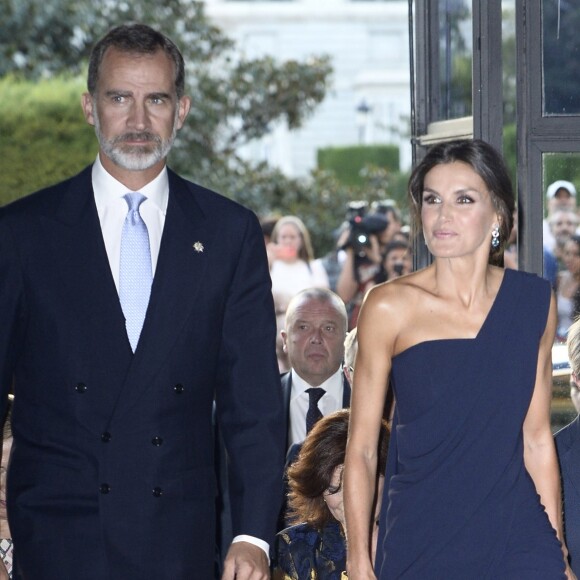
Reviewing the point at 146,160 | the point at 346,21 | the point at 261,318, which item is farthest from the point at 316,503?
the point at 346,21

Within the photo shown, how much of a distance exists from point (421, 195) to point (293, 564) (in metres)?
1.40

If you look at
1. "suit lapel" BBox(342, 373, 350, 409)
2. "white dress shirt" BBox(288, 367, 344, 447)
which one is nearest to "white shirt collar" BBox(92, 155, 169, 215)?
"suit lapel" BBox(342, 373, 350, 409)

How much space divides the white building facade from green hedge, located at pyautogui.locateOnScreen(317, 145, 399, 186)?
690 cm

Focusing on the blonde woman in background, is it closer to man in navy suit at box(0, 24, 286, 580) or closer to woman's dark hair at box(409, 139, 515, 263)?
woman's dark hair at box(409, 139, 515, 263)

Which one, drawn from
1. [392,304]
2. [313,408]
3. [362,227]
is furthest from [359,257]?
[392,304]

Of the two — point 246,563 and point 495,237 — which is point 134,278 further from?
point 495,237

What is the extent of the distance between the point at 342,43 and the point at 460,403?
41.7 meters

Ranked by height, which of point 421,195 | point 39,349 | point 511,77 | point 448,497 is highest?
point 511,77

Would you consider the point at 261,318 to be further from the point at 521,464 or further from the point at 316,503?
the point at 316,503

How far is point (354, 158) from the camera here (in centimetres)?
3572

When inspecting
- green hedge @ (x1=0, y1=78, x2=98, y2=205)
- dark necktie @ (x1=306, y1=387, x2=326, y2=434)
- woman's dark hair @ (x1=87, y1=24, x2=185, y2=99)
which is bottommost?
dark necktie @ (x1=306, y1=387, x2=326, y2=434)

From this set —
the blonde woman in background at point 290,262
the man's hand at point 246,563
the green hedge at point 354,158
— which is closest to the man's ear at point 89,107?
the man's hand at point 246,563

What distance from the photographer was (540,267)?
17.6 ft

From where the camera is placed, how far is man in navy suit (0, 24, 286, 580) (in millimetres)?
3621
